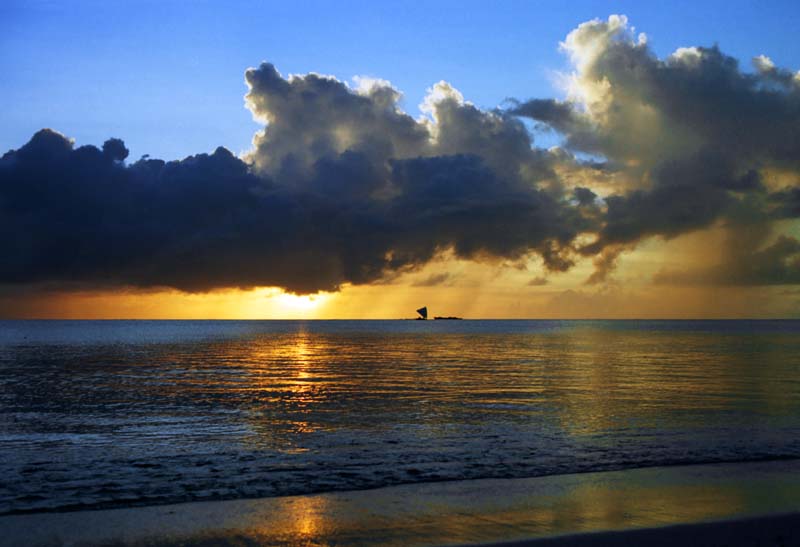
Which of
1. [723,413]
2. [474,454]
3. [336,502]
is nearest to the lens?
[336,502]

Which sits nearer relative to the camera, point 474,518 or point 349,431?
point 474,518

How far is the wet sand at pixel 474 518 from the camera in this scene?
11.5 meters

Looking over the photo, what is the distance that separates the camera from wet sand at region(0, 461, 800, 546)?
11492mm

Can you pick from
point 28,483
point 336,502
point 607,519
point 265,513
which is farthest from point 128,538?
point 607,519

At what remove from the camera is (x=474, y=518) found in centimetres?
1269

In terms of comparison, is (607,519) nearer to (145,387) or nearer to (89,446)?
(89,446)

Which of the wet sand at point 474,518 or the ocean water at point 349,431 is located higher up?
the wet sand at point 474,518

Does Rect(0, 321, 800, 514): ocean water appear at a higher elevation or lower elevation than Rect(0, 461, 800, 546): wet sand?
lower

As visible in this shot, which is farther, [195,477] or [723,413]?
[723,413]

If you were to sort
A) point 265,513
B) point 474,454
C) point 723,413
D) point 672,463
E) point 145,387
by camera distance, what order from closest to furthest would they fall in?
point 265,513, point 672,463, point 474,454, point 723,413, point 145,387

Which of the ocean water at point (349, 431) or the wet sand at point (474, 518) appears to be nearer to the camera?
the wet sand at point (474, 518)

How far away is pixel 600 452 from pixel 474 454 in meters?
4.01

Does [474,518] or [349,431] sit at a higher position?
[474,518]

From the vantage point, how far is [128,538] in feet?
38.6
